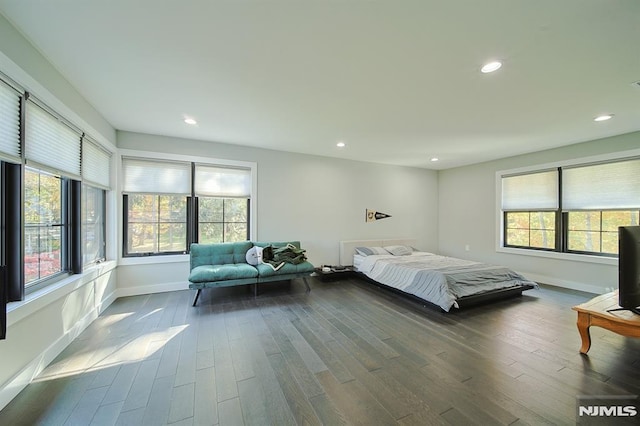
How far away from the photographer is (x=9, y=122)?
1765mm

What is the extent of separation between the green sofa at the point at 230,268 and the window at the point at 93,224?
3.79 ft

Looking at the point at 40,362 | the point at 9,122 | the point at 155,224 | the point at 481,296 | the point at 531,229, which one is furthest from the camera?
the point at 531,229

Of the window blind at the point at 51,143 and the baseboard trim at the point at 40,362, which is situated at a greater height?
the window blind at the point at 51,143

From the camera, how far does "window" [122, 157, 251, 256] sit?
154 inches

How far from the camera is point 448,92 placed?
2555mm

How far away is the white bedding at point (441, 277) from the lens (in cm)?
334

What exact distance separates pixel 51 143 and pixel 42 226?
2.50ft

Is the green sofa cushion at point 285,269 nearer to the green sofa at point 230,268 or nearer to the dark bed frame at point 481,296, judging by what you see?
the green sofa at point 230,268

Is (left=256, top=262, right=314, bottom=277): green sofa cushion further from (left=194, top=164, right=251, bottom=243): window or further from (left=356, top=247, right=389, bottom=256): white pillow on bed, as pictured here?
(left=356, top=247, right=389, bottom=256): white pillow on bed

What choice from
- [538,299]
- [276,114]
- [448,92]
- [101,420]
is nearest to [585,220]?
[538,299]

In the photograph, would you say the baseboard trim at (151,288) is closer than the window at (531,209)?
Yes

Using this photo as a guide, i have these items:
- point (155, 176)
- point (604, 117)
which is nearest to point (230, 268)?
point (155, 176)

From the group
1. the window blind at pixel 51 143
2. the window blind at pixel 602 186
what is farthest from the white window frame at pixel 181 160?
the window blind at pixel 602 186

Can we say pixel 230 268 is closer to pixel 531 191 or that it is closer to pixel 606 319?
pixel 606 319
